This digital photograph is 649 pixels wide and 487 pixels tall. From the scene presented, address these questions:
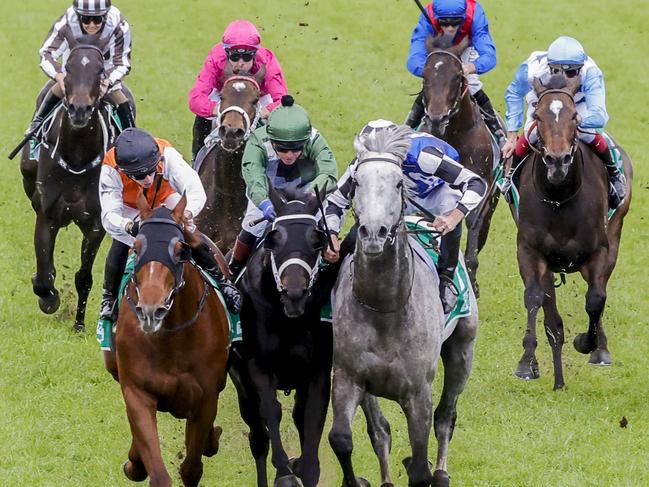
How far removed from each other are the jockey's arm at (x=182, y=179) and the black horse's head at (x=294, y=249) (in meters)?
0.50

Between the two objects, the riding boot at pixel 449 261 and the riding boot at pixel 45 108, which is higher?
the riding boot at pixel 449 261

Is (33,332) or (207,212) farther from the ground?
(207,212)

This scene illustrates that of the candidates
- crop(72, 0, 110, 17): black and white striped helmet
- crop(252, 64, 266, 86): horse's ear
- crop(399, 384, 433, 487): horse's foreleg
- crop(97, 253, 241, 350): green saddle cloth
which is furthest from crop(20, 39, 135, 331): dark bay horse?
crop(399, 384, 433, 487): horse's foreleg

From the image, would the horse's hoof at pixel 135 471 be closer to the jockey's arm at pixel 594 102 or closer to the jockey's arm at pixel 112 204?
the jockey's arm at pixel 112 204

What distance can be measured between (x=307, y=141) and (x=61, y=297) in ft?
18.9

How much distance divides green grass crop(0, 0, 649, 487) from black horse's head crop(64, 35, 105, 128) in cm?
207

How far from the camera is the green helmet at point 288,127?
27.0 feet

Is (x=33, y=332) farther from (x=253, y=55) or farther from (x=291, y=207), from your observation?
(x=291, y=207)

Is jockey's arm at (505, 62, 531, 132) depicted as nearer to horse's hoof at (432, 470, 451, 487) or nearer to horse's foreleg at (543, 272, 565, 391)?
horse's foreleg at (543, 272, 565, 391)

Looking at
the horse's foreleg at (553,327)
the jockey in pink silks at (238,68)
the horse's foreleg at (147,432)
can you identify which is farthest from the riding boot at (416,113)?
the horse's foreleg at (147,432)

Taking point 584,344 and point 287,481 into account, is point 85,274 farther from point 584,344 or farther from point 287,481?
point 287,481

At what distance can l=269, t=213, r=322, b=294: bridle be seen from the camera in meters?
7.65

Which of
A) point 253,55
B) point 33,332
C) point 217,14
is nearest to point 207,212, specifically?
point 253,55

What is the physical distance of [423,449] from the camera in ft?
26.1
